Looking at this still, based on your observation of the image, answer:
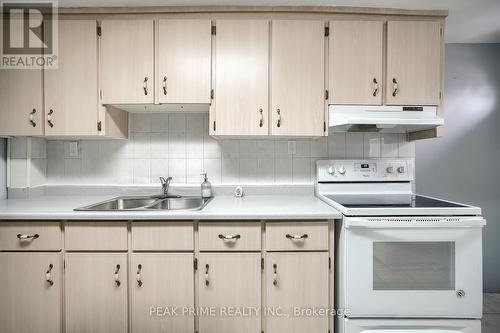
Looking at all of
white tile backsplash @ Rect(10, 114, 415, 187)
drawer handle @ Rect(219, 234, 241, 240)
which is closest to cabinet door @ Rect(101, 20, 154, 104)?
white tile backsplash @ Rect(10, 114, 415, 187)

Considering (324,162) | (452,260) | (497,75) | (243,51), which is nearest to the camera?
(452,260)

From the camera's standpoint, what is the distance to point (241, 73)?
185 centimetres

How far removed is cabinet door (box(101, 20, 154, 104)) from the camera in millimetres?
1851

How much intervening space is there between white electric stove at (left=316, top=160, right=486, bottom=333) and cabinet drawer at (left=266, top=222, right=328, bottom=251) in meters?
0.13

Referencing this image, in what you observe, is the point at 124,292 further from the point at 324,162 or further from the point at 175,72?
the point at 324,162

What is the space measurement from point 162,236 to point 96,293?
1.61ft

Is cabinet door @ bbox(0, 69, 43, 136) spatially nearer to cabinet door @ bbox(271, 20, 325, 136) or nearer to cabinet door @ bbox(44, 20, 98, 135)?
cabinet door @ bbox(44, 20, 98, 135)

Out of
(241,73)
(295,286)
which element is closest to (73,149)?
(241,73)

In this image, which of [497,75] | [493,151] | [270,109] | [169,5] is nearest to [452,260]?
[270,109]

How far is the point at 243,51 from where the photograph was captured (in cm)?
185

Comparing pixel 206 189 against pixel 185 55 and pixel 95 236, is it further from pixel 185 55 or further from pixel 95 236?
pixel 185 55

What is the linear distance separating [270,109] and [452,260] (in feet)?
4.41

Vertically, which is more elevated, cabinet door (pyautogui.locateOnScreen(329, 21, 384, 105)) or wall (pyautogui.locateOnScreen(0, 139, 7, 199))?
cabinet door (pyautogui.locateOnScreen(329, 21, 384, 105))

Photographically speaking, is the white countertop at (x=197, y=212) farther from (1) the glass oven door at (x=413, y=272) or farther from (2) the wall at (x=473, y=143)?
(2) the wall at (x=473, y=143)
